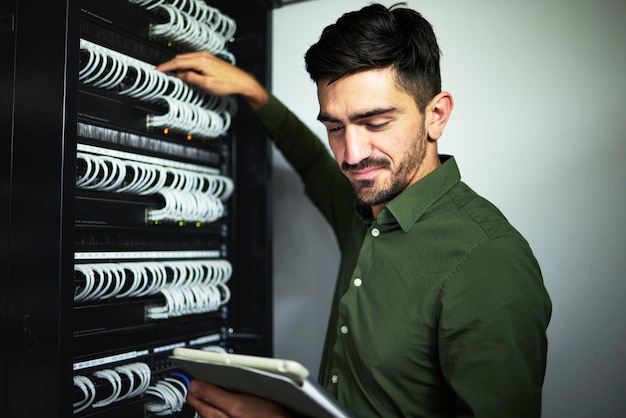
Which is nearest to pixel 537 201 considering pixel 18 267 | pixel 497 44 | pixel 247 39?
pixel 497 44

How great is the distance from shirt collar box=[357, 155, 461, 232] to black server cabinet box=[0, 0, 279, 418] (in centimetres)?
66

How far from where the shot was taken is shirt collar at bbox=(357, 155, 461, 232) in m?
1.50

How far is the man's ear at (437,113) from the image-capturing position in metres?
1.58

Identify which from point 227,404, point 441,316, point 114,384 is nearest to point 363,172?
point 441,316

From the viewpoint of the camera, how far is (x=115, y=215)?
163cm

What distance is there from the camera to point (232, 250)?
6.93 ft

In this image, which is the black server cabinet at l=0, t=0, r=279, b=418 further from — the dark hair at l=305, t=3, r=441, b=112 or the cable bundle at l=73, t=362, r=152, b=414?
the dark hair at l=305, t=3, r=441, b=112

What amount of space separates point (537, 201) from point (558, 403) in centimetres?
62

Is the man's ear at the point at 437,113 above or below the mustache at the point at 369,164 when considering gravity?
above

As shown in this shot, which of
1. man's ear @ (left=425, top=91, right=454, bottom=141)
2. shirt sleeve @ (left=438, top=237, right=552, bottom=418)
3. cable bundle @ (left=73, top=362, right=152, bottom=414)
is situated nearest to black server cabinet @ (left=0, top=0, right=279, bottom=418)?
cable bundle @ (left=73, top=362, right=152, bottom=414)

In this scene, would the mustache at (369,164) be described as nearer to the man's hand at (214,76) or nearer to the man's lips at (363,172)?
the man's lips at (363,172)

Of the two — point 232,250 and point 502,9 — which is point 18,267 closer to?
point 232,250

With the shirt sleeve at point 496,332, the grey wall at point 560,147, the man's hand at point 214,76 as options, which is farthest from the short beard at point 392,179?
the man's hand at point 214,76

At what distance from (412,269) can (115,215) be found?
826 mm
